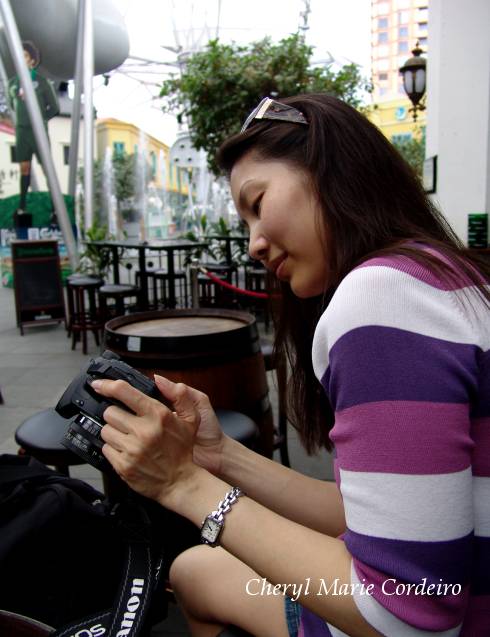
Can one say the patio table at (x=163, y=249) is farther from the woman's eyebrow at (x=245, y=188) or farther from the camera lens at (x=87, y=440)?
the camera lens at (x=87, y=440)

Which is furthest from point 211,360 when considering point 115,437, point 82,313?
point 82,313

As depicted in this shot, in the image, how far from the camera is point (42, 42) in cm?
1227

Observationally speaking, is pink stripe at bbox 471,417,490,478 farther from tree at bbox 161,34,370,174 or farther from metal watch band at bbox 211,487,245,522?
tree at bbox 161,34,370,174

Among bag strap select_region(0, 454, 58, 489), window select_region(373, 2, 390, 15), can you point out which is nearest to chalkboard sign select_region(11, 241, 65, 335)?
bag strap select_region(0, 454, 58, 489)

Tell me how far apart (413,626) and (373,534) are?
0.42 feet

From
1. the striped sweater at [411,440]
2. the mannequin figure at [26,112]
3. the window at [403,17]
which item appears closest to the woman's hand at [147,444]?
the striped sweater at [411,440]

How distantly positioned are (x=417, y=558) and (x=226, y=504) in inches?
11.6

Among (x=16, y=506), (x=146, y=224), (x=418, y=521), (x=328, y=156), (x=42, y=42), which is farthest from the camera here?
(x=146, y=224)

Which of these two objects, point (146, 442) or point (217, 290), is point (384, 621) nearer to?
point (146, 442)

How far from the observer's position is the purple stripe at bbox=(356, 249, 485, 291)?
31.3 inches

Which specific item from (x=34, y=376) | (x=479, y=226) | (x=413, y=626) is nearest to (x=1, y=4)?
Answer: (x=34, y=376)

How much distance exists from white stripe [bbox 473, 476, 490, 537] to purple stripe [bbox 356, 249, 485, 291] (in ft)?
0.87

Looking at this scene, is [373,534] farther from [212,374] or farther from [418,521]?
[212,374]

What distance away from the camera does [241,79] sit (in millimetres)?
7359
